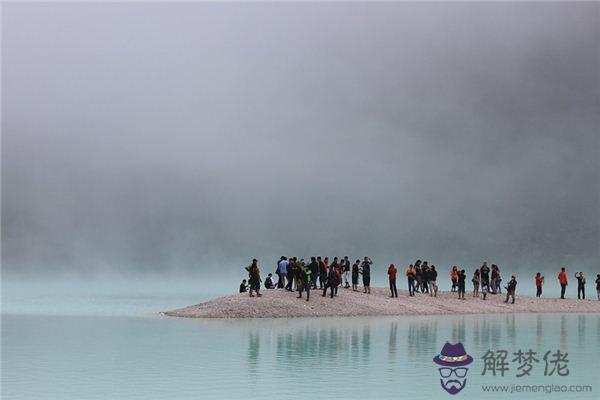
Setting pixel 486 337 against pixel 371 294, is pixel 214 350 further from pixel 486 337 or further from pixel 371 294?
pixel 371 294

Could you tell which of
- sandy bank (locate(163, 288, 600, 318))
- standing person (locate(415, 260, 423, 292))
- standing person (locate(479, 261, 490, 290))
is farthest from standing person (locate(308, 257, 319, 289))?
standing person (locate(479, 261, 490, 290))

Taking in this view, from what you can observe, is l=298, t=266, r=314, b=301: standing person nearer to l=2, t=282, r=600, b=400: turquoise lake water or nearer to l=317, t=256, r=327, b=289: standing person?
l=317, t=256, r=327, b=289: standing person

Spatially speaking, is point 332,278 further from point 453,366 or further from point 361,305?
point 453,366

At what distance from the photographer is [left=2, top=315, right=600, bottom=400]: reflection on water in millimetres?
25188

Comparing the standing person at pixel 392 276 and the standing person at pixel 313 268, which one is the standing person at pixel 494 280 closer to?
the standing person at pixel 392 276

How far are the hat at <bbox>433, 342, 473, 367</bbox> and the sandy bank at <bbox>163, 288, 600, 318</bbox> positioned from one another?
1607 centimetres

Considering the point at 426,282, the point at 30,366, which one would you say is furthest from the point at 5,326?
the point at 426,282

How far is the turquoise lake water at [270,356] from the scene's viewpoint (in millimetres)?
24984

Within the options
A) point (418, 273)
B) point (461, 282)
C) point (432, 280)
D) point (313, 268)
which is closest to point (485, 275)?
point (461, 282)

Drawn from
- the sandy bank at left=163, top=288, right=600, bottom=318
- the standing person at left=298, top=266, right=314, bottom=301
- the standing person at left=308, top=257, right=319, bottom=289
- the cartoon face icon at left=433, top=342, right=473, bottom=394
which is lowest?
the cartoon face icon at left=433, top=342, right=473, bottom=394

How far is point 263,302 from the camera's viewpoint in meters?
50.9

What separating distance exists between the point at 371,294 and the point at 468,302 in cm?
661

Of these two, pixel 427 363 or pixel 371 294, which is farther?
pixel 371 294

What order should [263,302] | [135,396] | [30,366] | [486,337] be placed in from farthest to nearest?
[263,302]
[486,337]
[30,366]
[135,396]
